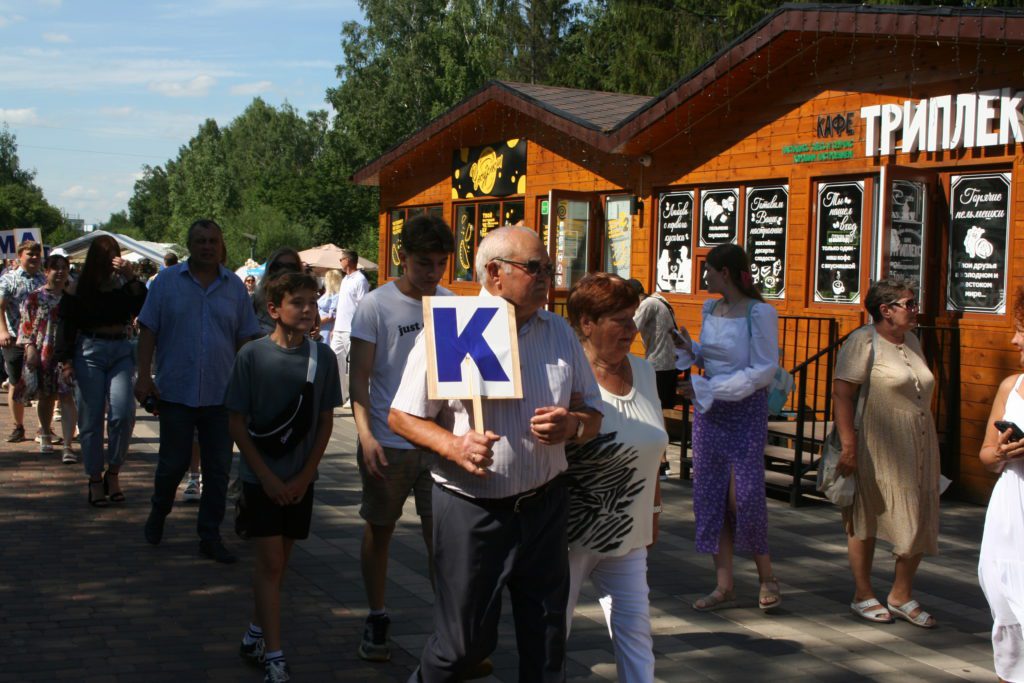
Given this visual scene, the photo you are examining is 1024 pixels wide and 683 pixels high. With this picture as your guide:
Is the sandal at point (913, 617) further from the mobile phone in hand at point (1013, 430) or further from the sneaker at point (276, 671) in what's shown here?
the sneaker at point (276, 671)

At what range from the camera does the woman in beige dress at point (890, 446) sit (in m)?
6.12

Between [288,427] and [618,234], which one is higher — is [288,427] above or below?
below

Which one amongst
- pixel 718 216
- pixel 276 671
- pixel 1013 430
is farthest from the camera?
pixel 718 216

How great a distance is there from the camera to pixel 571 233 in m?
15.8

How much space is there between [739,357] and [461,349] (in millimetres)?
2936

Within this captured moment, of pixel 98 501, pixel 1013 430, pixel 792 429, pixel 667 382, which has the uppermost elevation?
pixel 1013 430

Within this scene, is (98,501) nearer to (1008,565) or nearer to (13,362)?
(13,362)

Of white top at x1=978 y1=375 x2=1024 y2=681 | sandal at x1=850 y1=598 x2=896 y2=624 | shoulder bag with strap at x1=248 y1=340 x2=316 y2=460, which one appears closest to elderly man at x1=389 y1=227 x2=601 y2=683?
shoulder bag with strap at x1=248 y1=340 x2=316 y2=460

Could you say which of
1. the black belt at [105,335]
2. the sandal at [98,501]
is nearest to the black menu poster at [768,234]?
the black belt at [105,335]

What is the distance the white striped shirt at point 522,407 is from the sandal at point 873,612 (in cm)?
310

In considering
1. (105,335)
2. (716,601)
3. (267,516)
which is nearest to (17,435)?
(105,335)

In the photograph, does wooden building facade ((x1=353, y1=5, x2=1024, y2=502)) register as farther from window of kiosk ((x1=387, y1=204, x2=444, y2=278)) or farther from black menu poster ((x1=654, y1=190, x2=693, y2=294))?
window of kiosk ((x1=387, y1=204, x2=444, y2=278))

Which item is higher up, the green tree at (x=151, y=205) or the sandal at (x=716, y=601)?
the green tree at (x=151, y=205)

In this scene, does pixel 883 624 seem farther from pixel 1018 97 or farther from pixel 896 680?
pixel 1018 97
